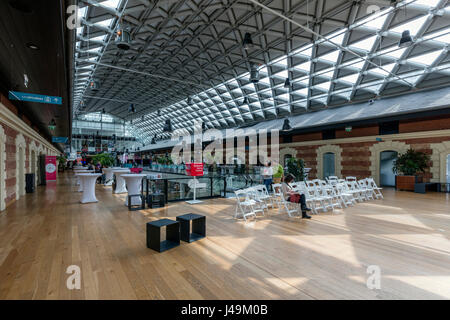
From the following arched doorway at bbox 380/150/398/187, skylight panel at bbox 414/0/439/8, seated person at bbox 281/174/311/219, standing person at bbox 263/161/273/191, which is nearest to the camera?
seated person at bbox 281/174/311/219

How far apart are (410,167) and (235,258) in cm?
1127

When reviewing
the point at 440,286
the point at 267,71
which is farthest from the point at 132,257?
the point at 267,71

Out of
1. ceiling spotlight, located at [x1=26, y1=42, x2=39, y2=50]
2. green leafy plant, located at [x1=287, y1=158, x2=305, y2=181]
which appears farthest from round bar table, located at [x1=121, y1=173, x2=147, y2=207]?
green leafy plant, located at [x1=287, y1=158, x2=305, y2=181]

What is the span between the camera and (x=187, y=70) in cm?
1783

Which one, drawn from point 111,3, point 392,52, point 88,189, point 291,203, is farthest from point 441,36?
point 88,189

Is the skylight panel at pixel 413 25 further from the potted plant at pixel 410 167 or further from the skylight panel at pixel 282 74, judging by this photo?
the skylight panel at pixel 282 74

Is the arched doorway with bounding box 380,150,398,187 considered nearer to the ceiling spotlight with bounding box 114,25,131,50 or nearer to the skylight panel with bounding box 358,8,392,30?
the skylight panel with bounding box 358,8,392,30

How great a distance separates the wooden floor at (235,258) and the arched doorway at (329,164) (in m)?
9.78

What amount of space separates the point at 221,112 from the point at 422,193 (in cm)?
1870

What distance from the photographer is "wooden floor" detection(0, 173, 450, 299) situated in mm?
2412

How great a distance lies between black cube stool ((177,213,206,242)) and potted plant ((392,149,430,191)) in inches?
434

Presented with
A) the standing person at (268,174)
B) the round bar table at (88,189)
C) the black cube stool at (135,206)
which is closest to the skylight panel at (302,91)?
the standing person at (268,174)

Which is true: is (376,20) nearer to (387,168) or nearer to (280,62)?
(280,62)

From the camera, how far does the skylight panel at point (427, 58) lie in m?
10.5
